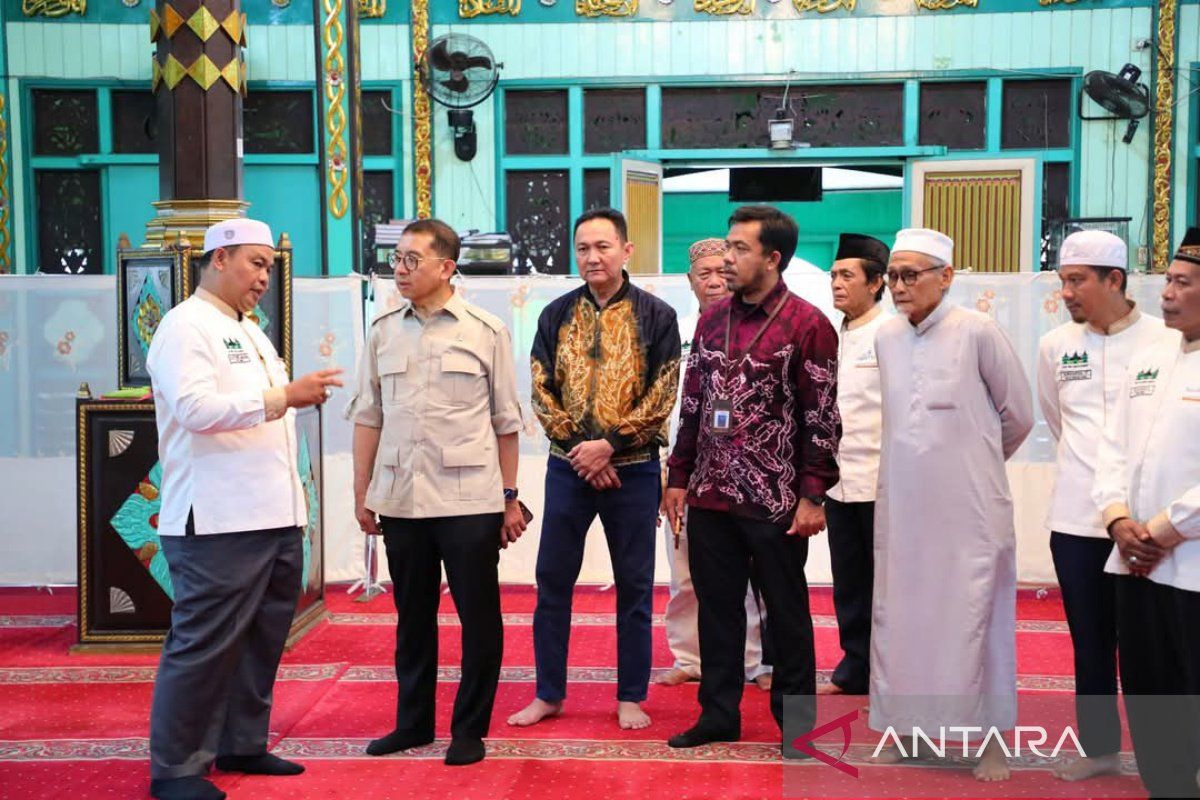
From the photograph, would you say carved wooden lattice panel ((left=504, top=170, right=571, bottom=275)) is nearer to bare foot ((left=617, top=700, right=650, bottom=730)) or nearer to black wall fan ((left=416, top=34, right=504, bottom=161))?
black wall fan ((left=416, top=34, right=504, bottom=161))

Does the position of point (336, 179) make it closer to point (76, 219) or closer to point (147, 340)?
point (76, 219)

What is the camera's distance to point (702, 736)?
3.87m

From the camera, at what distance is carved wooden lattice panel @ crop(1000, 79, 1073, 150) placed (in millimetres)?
9125

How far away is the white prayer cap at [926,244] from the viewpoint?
3.57 m

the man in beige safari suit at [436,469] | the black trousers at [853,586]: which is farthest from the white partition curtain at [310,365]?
the man in beige safari suit at [436,469]

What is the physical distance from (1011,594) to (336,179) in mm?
5820

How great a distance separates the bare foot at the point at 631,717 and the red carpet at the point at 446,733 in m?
0.03

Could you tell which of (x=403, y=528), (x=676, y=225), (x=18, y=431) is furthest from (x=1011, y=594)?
(x=676, y=225)

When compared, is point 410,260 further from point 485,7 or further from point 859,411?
point 485,7

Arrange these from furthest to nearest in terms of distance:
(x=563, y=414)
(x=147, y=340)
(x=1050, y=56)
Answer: (x=1050, y=56)
(x=147, y=340)
(x=563, y=414)

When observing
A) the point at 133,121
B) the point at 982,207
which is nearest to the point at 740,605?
the point at 982,207

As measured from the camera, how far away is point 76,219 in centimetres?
949

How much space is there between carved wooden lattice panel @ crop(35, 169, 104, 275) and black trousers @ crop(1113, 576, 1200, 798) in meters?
7.86

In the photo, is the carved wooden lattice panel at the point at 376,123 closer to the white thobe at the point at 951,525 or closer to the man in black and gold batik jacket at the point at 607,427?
the man in black and gold batik jacket at the point at 607,427
